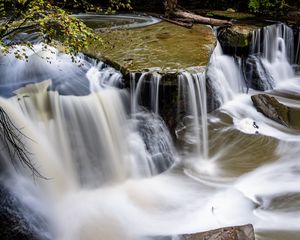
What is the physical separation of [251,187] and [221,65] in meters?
4.19

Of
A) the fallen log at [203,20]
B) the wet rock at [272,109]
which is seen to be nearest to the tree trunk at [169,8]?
the fallen log at [203,20]

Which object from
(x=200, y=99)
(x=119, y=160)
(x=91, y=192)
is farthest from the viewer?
(x=200, y=99)

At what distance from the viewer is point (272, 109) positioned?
855 centimetres

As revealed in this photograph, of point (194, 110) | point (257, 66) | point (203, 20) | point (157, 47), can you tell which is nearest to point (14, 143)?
point (194, 110)

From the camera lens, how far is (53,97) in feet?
20.5

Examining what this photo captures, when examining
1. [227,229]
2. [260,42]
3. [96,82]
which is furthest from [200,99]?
[260,42]

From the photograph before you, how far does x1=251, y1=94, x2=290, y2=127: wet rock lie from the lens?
832cm

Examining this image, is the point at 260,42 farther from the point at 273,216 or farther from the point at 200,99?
the point at 273,216

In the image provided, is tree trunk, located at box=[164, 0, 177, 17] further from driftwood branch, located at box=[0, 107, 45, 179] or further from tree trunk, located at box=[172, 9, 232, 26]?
driftwood branch, located at box=[0, 107, 45, 179]

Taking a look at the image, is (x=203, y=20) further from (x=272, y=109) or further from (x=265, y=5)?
(x=272, y=109)

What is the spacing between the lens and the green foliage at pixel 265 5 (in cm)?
1193

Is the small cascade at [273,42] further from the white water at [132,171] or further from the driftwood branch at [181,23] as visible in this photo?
the white water at [132,171]

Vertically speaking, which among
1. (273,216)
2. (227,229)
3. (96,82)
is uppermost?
(96,82)

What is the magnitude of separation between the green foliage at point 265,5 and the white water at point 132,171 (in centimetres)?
573
